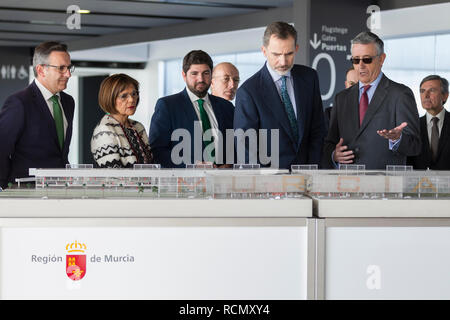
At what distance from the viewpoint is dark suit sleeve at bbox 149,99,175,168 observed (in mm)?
4758

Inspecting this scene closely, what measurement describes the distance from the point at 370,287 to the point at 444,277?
347 mm

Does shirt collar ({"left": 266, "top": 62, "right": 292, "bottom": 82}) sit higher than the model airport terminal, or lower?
higher

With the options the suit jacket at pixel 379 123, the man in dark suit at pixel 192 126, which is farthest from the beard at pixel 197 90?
the suit jacket at pixel 379 123

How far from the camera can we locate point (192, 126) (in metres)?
4.81

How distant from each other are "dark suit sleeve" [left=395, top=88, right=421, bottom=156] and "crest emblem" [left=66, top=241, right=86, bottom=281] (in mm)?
2079

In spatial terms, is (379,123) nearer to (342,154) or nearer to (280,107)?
(342,154)

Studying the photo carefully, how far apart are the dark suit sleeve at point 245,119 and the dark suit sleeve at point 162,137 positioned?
64 cm

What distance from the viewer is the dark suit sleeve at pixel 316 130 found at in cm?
443

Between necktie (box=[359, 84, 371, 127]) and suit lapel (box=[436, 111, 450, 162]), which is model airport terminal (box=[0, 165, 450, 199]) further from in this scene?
suit lapel (box=[436, 111, 450, 162])

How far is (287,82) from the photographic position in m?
4.38

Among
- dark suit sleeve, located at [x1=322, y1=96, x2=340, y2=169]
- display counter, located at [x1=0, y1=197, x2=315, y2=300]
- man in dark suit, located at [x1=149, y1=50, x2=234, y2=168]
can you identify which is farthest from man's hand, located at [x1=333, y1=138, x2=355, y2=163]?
display counter, located at [x1=0, y1=197, x2=315, y2=300]

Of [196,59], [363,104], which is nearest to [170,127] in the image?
[196,59]

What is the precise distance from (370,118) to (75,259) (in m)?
2.18
